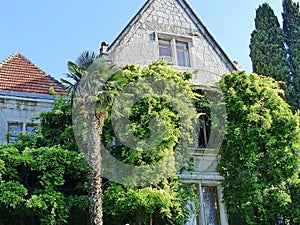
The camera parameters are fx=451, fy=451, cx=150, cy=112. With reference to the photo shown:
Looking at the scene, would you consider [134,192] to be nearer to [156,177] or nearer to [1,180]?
[156,177]

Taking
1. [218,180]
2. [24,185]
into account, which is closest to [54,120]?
[24,185]

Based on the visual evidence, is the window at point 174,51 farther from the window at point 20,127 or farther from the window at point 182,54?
the window at point 20,127

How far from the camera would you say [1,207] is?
489 inches

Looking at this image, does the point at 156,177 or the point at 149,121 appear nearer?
the point at 156,177

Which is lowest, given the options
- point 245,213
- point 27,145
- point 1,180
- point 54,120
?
point 245,213

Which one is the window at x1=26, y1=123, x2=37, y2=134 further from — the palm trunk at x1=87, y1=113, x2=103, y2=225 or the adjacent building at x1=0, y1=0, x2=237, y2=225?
the palm trunk at x1=87, y1=113, x2=103, y2=225

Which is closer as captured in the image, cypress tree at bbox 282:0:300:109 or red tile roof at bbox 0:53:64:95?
red tile roof at bbox 0:53:64:95

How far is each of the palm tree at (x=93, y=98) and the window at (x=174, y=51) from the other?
199 inches

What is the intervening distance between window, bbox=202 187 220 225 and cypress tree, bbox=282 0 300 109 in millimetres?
8151

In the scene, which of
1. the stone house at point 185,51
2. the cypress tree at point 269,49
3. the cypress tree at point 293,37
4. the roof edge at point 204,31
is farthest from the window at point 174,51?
the cypress tree at point 293,37

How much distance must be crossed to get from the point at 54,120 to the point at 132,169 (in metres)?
3.87

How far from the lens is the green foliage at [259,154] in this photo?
1422 centimetres

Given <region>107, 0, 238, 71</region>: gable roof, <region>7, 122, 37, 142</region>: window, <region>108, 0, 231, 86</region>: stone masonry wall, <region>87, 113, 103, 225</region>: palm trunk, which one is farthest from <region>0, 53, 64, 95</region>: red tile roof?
<region>87, 113, 103, 225</region>: palm trunk

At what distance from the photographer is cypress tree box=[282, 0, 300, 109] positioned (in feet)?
73.7
